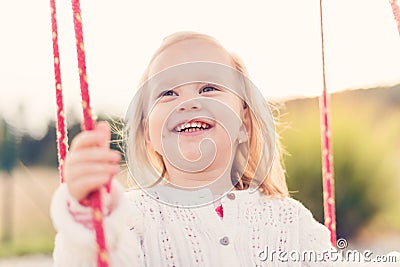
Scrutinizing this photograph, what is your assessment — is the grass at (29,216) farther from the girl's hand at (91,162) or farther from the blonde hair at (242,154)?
the girl's hand at (91,162)

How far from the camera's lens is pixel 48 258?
287 cm

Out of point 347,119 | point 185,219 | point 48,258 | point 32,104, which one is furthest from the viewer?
point 347,119

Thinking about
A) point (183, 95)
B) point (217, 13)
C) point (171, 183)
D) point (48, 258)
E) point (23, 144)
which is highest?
point (217, 13)

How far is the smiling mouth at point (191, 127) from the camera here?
95 centimetres

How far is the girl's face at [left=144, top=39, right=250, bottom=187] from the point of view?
952mm

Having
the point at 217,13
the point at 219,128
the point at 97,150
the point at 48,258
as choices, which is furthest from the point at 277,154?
the point at 48,258

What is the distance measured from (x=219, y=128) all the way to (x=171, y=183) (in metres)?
0.11

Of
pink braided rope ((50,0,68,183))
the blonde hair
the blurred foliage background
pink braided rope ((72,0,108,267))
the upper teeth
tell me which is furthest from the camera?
the blurred foliage background

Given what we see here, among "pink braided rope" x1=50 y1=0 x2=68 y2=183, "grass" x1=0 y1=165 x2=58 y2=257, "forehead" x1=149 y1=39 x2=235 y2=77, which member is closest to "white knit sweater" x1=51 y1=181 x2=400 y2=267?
"pink braided rope" x1=50 y1=0 x2=68 y2=183

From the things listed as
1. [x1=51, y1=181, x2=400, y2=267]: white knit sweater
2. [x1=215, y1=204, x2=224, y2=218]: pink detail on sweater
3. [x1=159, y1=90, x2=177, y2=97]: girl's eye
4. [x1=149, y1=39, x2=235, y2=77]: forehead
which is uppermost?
[x1=149, y1=39, x2=235, y2=77]: forehead

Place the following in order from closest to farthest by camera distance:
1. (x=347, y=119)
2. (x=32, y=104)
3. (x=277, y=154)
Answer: (x=277, y=154) → (x=32, y=104) → (x=347, y=119)

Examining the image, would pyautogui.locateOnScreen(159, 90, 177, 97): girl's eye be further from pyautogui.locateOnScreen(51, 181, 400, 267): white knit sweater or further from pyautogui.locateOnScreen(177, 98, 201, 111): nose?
pyautogui.locateOnScreen(51, 181, 400, 267): white knit sweater

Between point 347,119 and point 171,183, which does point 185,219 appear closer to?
point 171,183

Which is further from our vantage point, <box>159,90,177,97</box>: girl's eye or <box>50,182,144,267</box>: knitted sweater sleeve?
<box>159,90,177,97</box>: girl's eye
